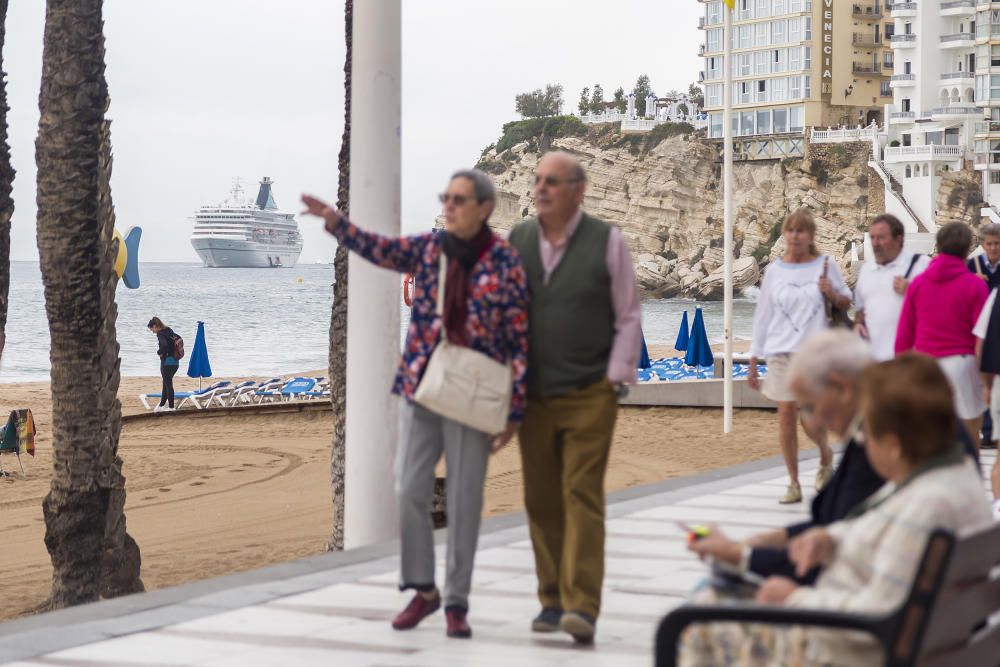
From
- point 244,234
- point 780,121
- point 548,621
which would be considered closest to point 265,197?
point 244,234

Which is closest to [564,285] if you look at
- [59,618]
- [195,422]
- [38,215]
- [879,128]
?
[59,618]

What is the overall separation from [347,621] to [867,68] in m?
117

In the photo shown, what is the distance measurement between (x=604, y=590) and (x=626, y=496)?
3.00m

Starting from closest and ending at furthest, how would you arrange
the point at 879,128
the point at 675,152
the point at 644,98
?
the point at 879,128 → the point at 675,152 → the point at 644,98

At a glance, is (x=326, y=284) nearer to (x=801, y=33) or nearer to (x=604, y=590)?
(x=801, y=33)

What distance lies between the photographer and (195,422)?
2341 centimetres

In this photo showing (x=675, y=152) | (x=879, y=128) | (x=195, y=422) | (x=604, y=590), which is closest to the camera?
(x=604, y=590)

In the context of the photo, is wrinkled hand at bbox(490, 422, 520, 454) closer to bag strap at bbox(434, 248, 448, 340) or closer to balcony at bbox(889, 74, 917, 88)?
bag strap at bbox(434, 248, 448, 340)

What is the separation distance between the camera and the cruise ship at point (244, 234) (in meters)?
148

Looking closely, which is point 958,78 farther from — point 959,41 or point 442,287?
point 442,287

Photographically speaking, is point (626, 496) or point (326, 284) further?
point (326, 284)

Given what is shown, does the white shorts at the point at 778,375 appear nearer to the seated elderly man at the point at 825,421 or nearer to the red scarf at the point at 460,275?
the red scarf at the point at 460,275

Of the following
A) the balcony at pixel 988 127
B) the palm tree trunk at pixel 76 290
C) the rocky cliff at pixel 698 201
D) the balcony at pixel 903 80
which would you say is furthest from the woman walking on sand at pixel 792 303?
the rocky cliff at pixel 698 201

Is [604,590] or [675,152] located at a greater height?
[675,152]
